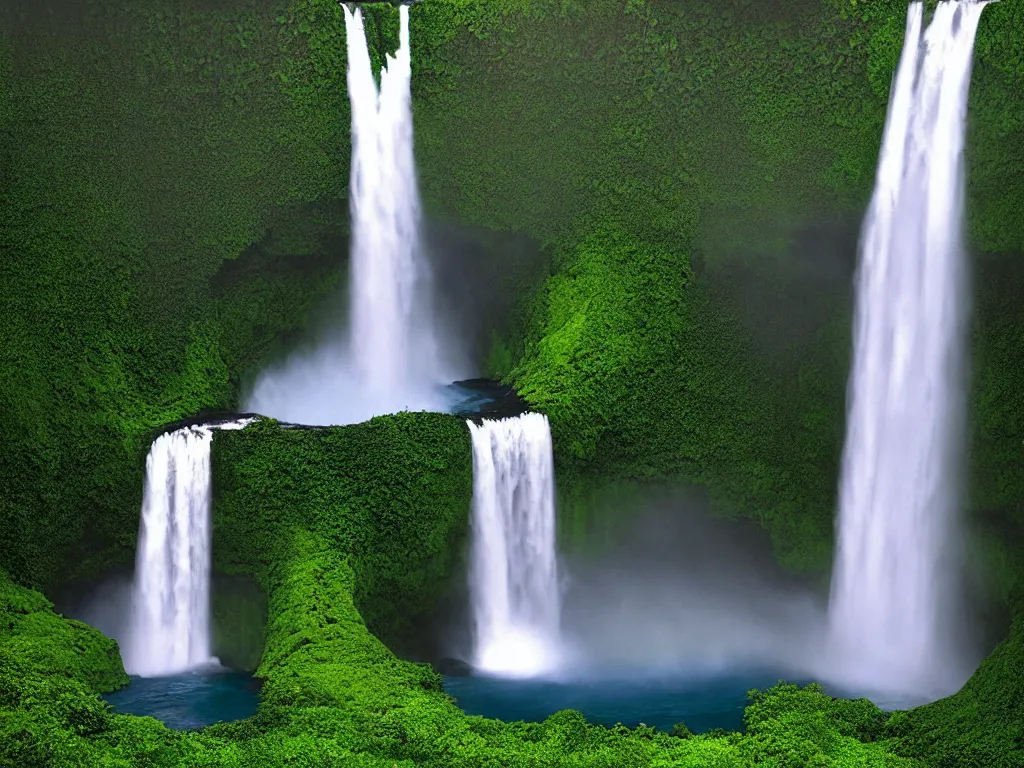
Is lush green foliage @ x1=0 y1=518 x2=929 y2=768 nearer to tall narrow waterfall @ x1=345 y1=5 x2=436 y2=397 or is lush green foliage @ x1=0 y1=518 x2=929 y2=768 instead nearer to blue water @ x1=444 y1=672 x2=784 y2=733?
blue water @ x1=444 y1=672 x2=784 y2=733

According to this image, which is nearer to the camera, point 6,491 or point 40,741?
point 40,741

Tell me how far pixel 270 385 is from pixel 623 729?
453 inches

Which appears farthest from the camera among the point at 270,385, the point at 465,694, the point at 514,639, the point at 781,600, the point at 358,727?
the point at 270,385

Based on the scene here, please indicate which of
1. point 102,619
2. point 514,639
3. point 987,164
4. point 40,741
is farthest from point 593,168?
point 40,741

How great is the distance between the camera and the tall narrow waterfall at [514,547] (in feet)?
75.0

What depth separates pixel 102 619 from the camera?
2225cm

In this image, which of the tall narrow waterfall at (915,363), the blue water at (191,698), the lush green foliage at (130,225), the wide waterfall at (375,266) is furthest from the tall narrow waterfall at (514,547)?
the lush green foliage at (130,225)

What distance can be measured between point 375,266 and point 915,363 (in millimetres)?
10460

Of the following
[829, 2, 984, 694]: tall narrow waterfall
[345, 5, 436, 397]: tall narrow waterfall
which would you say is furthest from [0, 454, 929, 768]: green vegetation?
[345, 5, 436, 397]: tall narrow waterfall

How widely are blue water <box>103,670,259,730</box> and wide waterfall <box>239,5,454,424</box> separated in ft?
23.4

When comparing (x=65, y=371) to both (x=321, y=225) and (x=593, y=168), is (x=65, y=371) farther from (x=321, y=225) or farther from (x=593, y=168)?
(x=593, y=168)

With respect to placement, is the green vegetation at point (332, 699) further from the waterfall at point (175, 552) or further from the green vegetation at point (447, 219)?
the waterfall at point (175, 552)

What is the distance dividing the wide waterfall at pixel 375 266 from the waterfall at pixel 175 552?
505 cm

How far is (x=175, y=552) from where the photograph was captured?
2202 centimetres
